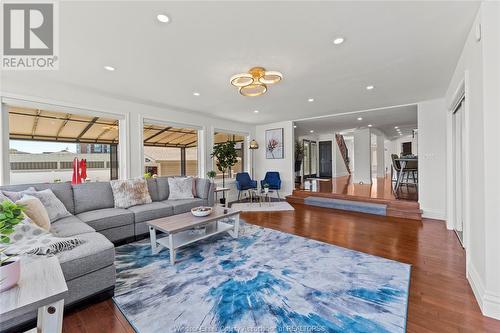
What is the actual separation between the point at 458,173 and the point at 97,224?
5454 millimetres

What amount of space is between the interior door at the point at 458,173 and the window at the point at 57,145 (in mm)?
5990

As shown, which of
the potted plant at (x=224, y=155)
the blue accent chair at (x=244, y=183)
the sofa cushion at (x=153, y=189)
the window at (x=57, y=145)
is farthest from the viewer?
the blue accent chair at (x=244, y=183)

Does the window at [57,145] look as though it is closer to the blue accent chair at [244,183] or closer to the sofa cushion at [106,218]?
the sofa cushion at [106,218]

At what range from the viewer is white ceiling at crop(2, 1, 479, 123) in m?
1.81

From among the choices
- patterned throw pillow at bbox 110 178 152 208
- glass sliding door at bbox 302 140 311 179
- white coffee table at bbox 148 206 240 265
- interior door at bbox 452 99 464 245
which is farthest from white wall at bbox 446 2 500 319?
glass sliding door at bbox 302 140 311 179

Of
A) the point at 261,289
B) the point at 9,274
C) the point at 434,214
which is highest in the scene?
the point at 9,274

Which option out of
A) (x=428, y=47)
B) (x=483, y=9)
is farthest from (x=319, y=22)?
(x=428, y=47)

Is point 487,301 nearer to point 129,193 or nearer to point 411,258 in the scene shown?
point 411,258

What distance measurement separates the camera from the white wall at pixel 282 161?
22.0 ft

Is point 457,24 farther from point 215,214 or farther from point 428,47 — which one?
point 215,214

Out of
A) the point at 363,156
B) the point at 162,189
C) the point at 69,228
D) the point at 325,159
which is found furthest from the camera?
the point at 325,159

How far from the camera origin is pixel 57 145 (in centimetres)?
361

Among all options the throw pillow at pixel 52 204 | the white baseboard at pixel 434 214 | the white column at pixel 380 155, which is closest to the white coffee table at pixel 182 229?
the throw pillow at pixel 52 204
